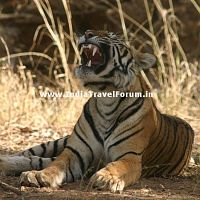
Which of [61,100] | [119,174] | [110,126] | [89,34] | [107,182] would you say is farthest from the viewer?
[61,100]

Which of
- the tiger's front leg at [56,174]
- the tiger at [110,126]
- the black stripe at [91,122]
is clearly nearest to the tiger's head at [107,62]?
the tiger at [110,126]

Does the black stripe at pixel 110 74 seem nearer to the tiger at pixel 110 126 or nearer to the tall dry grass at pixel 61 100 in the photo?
the tiger at pixel 110 126

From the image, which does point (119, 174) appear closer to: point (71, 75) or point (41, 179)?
point (41, 179)

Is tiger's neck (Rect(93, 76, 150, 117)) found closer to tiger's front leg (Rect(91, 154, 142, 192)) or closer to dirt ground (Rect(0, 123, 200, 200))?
tiger's front leg (Rect(91, 154, 142, 192))

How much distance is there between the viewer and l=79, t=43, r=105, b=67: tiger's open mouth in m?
4.74

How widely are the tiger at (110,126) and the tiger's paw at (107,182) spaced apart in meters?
0.21

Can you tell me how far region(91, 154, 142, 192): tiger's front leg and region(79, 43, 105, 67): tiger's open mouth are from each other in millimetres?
695

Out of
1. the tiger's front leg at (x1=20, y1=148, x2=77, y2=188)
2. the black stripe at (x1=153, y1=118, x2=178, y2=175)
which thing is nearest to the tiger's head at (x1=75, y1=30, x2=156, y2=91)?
the tiger's front leg at (x1=20, y1=148, x2=77, y2=188)

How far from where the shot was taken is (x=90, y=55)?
188 inches

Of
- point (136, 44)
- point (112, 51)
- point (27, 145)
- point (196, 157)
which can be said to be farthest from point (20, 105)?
point (136, 44)

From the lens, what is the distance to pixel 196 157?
5953 millimetres

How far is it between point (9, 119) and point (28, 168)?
219 cm

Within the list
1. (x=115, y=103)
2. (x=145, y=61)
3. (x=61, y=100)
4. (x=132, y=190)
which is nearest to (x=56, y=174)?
(x=132, y=190)

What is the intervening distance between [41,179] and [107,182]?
0.43 m
